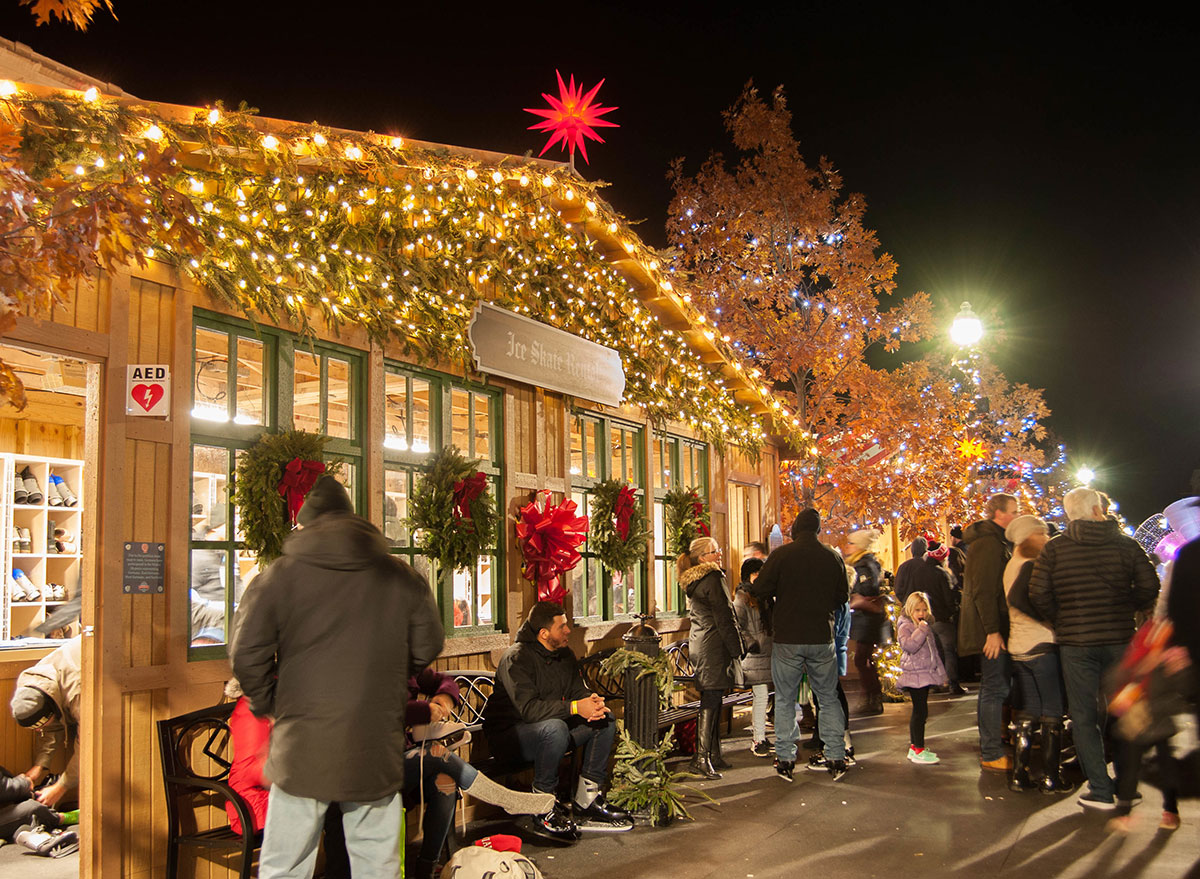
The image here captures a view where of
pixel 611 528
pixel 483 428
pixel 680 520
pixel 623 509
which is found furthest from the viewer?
pixel 680 520

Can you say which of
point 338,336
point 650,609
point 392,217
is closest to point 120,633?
point 338,336

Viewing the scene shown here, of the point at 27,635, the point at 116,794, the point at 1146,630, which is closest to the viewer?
the point at 1146,630

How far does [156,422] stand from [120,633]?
105cm

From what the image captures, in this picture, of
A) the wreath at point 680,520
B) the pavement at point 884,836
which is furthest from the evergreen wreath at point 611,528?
the pavement at point 884,836

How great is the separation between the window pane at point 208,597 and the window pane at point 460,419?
7.49ft

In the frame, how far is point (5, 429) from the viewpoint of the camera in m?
8.66

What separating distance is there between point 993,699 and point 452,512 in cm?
451

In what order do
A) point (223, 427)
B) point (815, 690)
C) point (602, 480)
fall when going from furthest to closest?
1. point (602, 480)
2. point (815, 690)
3. point (223, 427)

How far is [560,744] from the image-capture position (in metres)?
6.44

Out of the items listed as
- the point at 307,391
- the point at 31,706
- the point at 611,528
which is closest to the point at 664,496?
the point at 611,528

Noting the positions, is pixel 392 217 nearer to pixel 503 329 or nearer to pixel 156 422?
pixel 503 329

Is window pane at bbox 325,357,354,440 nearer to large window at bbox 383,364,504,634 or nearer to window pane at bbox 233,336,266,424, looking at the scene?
large window at bbox 383,364,504,634

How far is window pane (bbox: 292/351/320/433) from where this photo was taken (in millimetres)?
6293

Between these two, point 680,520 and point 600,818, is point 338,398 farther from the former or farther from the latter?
point 680,520
